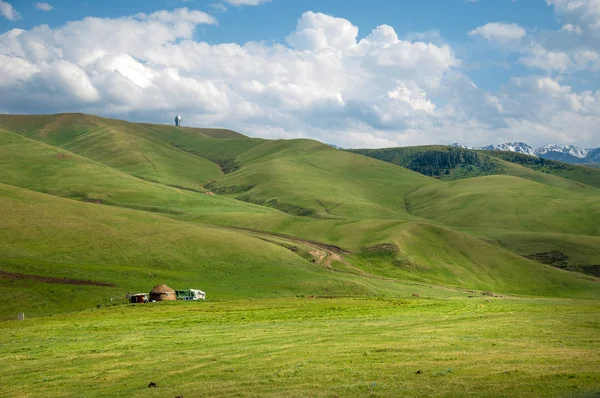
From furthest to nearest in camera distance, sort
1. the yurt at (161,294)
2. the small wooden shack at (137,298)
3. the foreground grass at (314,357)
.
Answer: the yurt at (161,294) → the small wooden shack at (137,298) → the foreground grass at (314,357)

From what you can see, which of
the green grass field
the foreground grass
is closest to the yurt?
the green grass field

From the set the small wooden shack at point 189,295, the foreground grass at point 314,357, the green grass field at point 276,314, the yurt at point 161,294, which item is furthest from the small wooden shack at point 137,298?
the foreground grass at point 314,357

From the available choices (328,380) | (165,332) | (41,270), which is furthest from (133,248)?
(328,380)


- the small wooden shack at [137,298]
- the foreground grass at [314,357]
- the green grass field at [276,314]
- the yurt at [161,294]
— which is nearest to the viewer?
the foreground grass at [314,357]

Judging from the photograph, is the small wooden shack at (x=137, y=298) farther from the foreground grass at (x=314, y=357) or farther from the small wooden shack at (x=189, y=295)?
the foreground grass at (x=314, y=357)

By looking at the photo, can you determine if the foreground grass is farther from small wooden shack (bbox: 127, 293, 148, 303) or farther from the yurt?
the yurt

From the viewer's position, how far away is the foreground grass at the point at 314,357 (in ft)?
83.7

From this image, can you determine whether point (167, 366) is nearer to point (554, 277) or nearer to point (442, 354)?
point (442, 354)

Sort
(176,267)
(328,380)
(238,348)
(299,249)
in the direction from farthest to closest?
1. (299,249)
2. (176,267)
3. (238,348)
4. (328,380)

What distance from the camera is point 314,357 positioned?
32.5 meters

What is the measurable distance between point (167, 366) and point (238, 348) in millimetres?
6042

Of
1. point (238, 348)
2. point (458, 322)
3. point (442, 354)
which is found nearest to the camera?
point (442, 354)

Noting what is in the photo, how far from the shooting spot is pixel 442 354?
31.8 meters

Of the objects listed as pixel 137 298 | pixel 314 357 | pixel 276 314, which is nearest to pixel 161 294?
pixel 137 298
